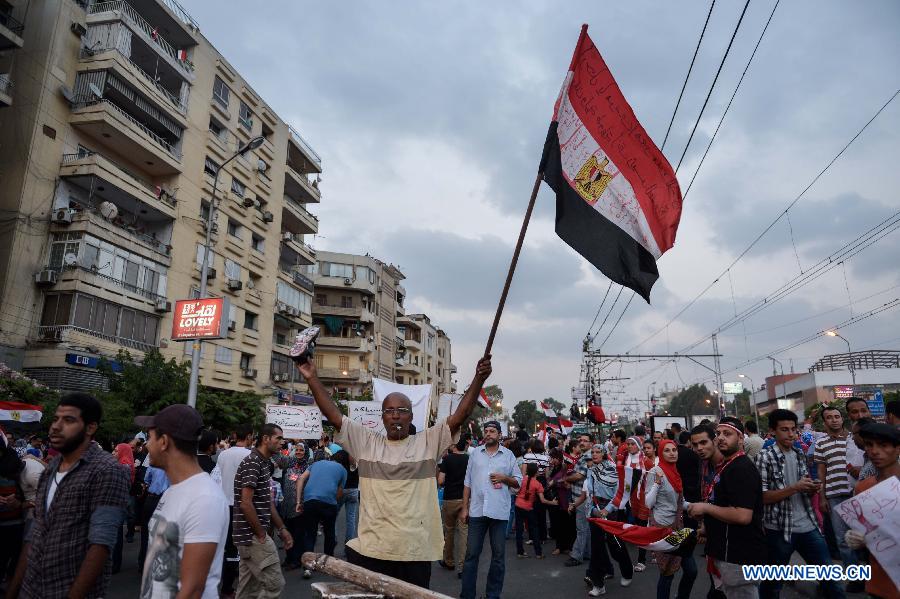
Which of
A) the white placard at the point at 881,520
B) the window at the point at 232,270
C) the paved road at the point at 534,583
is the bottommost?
the paved road at the point at 534,583

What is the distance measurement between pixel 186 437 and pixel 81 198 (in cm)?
2636

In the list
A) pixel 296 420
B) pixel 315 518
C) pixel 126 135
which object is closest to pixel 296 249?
pixel 126 135

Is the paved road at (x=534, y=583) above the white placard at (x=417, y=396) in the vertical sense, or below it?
below

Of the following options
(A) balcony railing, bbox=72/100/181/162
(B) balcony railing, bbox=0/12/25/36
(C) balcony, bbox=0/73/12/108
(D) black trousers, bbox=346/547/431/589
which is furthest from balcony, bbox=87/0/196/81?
(D) black trousers, bbox=346/547/431/589

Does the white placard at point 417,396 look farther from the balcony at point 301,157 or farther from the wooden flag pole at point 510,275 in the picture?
the balcony at point 301,157

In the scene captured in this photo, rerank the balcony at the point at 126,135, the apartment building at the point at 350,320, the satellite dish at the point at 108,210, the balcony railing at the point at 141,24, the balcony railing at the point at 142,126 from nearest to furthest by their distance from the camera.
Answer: the satellite dish at the point at 108,210
the balcony at the point at 126,135
the balcony railing at the point at 142,126
the balcony railing at the point at 141,24
the apartment building at the point at 350,320

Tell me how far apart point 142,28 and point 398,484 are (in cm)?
2958

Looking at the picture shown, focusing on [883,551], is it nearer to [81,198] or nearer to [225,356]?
[81,198]

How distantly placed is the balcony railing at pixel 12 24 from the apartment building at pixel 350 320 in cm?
2920

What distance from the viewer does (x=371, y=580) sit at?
106 inches

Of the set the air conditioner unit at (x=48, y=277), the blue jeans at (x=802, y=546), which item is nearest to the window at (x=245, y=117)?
the air conditioner unit at (x=48, y=277)

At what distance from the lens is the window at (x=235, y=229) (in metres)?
32.7

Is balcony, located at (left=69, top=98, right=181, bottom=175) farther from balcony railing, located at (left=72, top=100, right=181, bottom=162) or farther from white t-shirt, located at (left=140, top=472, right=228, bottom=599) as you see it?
white t-shirt, located at (left=140, top=472, right=228, bottom=599)

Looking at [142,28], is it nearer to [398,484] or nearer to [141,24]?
[141,24]
